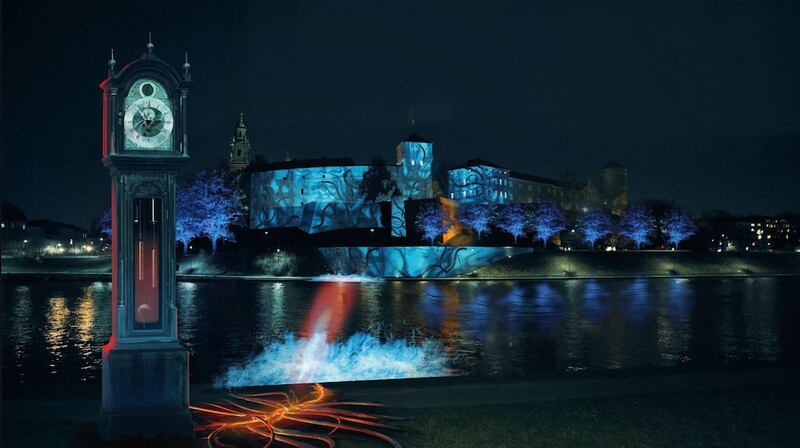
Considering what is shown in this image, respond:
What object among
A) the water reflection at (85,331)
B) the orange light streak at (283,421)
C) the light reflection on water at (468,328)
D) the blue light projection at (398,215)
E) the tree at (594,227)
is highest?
the blue light projection at (398,215)

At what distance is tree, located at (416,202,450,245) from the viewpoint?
114 metres

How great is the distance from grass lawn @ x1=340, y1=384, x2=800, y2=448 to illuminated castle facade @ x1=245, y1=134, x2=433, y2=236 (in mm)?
116097

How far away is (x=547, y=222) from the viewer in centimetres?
12031

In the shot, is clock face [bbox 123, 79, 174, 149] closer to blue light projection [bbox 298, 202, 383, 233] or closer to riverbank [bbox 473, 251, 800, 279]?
riverbank [bbox 473, 251, 800, 279]

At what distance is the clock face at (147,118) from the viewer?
413 inches

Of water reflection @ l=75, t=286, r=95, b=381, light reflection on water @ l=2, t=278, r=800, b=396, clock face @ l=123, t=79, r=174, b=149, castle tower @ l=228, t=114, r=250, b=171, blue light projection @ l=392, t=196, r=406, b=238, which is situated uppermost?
castle tower @ l=228, t=114, r=250, b=171

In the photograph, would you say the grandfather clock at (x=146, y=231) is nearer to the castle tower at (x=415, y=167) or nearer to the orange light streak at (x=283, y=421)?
the orange light streak at (x=283, y=421)

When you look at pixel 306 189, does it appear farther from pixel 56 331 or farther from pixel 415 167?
pixel 56 331

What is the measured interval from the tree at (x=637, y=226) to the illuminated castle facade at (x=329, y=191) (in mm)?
37785

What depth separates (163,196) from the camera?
10.6 meters

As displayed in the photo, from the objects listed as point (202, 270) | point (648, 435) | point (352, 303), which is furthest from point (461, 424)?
point (202, 270)

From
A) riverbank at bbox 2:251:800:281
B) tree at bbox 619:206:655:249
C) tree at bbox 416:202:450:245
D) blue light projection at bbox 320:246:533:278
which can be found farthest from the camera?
tree at bbox 619:206:655:249

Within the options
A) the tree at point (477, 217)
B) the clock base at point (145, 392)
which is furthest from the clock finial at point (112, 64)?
the tree at point (477, 217)

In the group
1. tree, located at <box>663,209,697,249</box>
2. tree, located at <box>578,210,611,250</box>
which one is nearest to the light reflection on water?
tree, located at <box>578,210,611,250</box>
